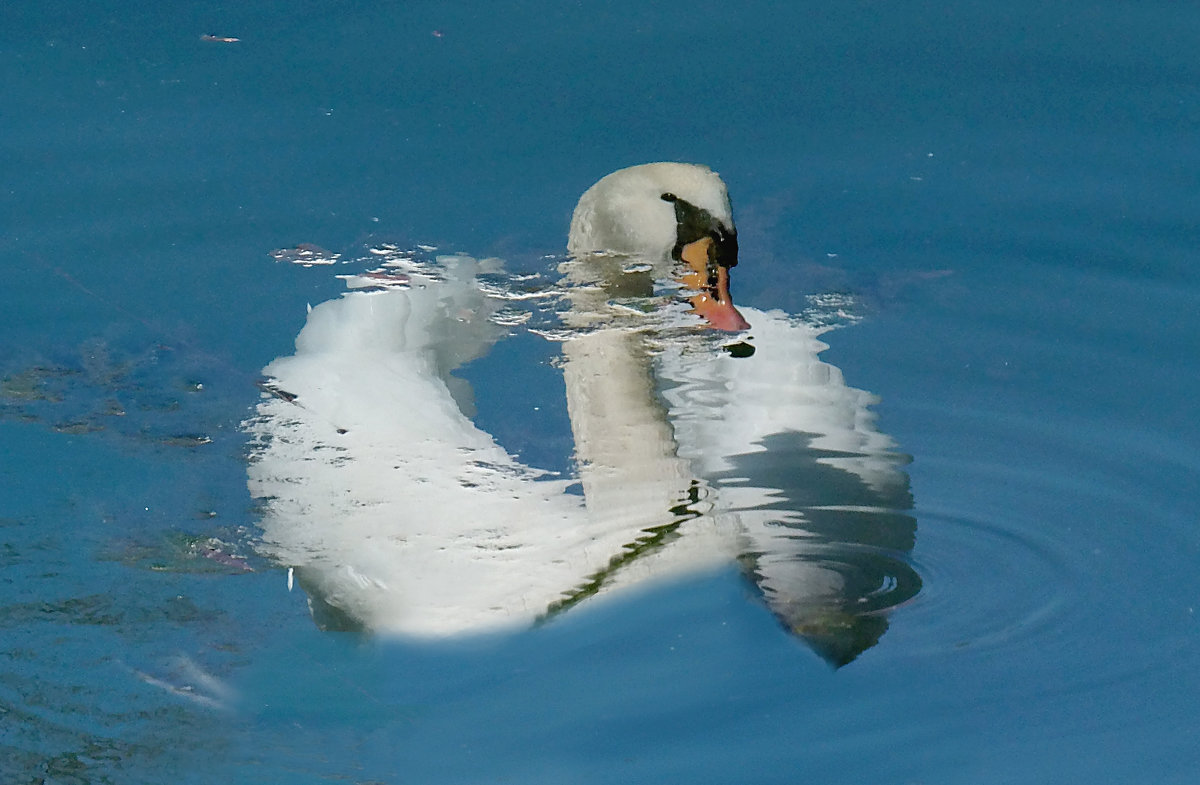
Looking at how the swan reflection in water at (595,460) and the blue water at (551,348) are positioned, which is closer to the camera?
the blue water at (551,348)

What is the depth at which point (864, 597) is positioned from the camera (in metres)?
3.48

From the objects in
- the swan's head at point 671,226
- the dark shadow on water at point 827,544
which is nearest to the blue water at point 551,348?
the dark shadow on water at point 827,544

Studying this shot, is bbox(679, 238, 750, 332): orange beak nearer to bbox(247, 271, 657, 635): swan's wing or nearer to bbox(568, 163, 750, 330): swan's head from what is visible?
bbox(568, 163, 750, 330): swan's head

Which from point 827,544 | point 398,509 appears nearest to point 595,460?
point 398,509

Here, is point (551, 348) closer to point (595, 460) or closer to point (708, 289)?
point (595, 460)

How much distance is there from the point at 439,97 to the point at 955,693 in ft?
7.34

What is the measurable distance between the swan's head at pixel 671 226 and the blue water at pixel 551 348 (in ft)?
0.52

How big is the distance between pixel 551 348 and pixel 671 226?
0.48 m

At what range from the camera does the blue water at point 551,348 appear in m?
3.26

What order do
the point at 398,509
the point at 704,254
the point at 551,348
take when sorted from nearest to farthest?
the point at 398,509, the point at 704,254, the point at 551,348

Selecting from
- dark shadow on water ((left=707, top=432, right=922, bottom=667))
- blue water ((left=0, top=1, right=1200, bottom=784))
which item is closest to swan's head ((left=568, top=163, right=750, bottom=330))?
blue water ((left=0, top=1, right=1200, bottom=784))

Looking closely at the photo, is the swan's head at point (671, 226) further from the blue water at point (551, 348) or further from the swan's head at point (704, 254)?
the blue water at point (551, 348)

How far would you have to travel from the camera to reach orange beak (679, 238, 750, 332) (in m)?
3.52

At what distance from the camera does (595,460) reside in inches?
146
